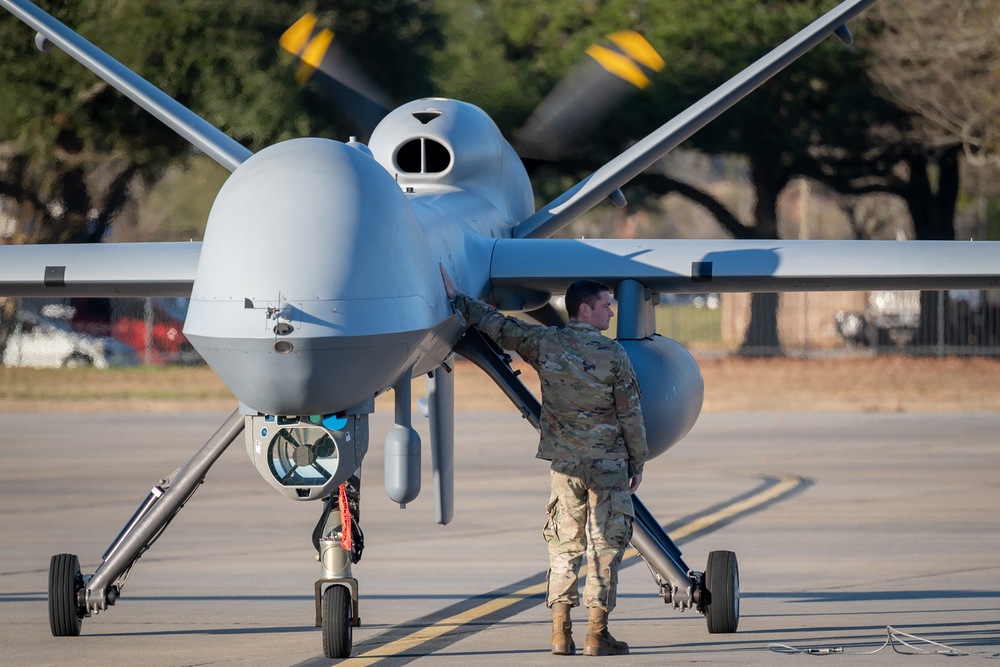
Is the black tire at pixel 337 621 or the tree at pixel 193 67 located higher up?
the tree at pixel 193 67

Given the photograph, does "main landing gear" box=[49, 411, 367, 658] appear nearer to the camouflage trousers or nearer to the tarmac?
the tarmac

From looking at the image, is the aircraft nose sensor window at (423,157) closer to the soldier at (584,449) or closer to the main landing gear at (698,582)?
the soldier at (584,449)

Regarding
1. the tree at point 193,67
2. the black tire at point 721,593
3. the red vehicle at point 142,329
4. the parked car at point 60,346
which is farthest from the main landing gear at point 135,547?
the parked car at point 60,346

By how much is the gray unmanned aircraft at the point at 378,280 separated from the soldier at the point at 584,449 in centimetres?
49

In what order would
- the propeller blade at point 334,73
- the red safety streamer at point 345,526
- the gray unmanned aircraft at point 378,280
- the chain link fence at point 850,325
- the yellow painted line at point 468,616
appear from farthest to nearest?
the chain link fence at point 850,325 → the propeller blade at point 334,73 → the yellow painted line at point 468,616 → the red safety streamer at point 345,526 → the gray unmanned aircraft at point 378,280

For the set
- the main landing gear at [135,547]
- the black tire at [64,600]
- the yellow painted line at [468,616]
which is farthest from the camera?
the black tire at [64,600]

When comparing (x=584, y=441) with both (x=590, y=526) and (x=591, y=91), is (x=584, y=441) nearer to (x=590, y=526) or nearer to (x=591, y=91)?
(x=590, y=526)

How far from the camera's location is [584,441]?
7551 millimetres

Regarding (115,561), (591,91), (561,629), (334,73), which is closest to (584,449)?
(561,629)

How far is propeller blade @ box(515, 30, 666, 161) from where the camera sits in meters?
11.1

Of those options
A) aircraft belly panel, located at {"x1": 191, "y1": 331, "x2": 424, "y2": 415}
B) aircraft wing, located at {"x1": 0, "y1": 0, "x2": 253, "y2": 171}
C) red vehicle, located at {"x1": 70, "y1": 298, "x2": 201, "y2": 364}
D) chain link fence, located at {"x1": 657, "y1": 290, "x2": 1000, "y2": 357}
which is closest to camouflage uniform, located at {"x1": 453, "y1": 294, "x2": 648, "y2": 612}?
aircraft belly panel, located at {"x1": 191, "y1": 331, "x2": 424, "y2": 415}

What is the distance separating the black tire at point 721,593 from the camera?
27.5ft

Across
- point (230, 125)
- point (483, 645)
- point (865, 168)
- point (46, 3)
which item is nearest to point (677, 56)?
point (865, 168)

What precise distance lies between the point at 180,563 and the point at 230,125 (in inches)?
707
